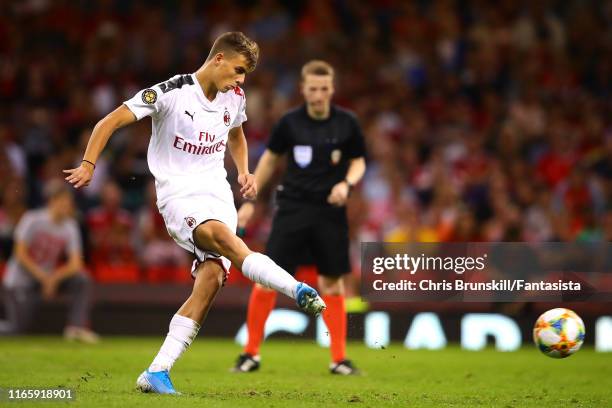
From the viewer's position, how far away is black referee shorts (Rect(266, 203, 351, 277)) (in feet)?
30.4

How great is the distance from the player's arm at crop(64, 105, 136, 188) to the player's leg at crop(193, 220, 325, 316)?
2.59ft

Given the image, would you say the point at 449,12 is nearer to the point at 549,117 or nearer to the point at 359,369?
the point at 549,117

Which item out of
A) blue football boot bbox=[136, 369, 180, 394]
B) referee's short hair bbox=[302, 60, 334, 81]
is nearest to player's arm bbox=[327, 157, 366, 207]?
referee's short hair bbox=[302, 60, 334, 81]

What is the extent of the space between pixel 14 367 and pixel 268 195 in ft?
22.9

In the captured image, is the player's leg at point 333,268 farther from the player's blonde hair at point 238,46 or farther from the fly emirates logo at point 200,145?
the player's blonde hair at point 238,46

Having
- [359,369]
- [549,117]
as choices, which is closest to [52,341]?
[359,369]

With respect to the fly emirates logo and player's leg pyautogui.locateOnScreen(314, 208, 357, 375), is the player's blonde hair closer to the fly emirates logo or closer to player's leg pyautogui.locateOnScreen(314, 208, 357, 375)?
the fly emirates logo

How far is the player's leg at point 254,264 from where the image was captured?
6484 mm

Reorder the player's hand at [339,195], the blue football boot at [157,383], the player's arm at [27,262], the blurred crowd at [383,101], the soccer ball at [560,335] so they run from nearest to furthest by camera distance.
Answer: the blue football boot at [157,383] → the soccer ball at [560,335] → the player's hand at [339,195] → the player's arm at [27,262] → the blurred crowd at [383,101]

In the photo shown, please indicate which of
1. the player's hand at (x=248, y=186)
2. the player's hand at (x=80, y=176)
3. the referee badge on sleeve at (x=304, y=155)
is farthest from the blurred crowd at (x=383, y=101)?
the player's hand at (x=80, y=176)

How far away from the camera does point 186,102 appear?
711cm

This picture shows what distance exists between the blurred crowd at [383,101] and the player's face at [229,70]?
272 inches

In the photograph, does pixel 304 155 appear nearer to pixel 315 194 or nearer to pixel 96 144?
pixel 315 194

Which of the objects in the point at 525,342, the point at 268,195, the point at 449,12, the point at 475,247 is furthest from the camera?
the point at 449,12
